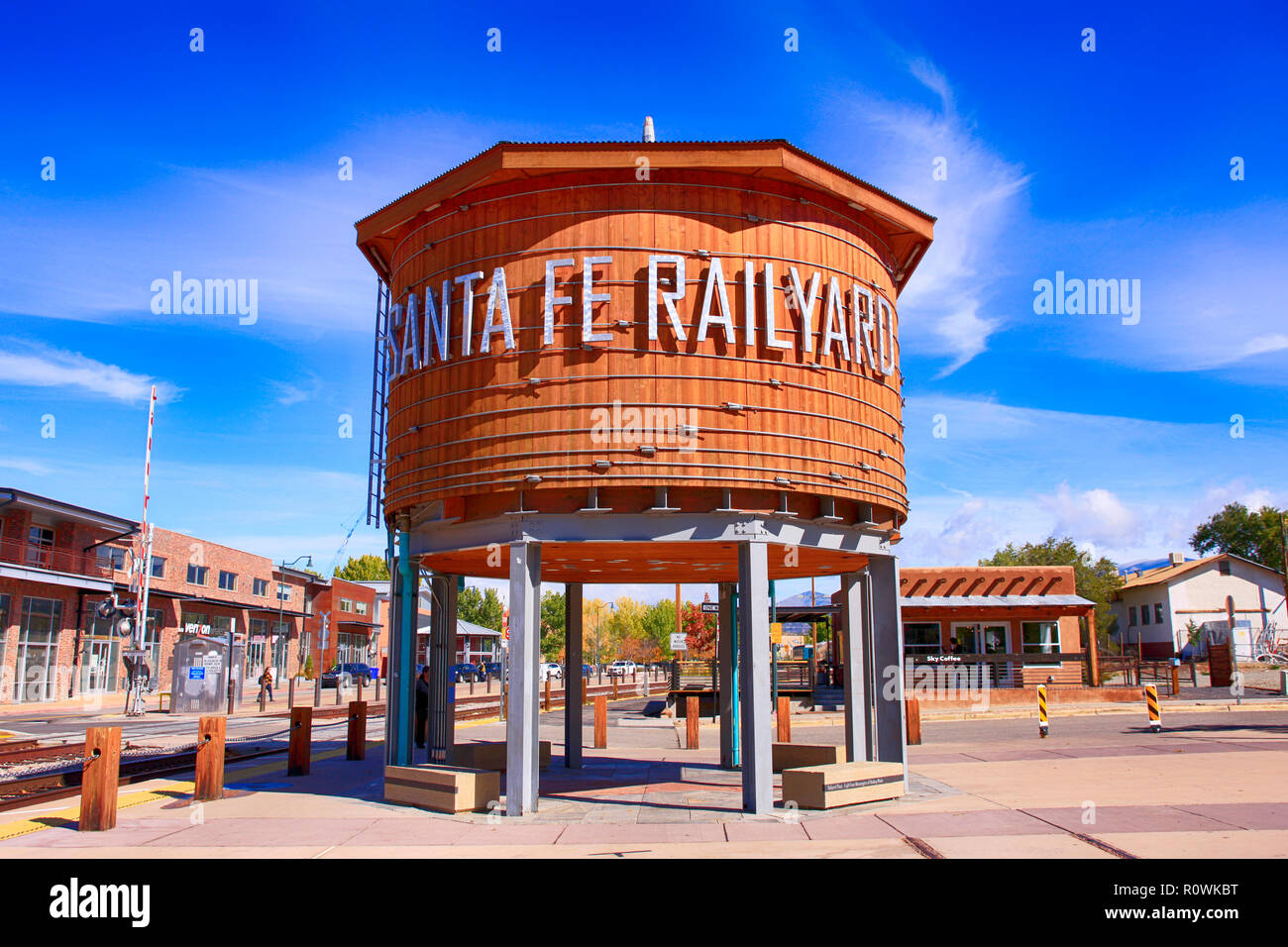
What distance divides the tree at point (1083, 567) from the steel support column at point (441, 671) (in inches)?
2478

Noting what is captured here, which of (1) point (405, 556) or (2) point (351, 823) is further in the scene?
(1) point (405, 556)

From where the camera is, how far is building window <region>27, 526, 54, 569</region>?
43.9 metres

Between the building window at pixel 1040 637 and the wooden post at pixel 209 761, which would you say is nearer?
the wooden post at pixel 209 761

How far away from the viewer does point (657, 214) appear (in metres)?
14.2

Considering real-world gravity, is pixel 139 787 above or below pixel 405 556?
below

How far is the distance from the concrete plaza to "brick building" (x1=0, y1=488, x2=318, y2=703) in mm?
28612

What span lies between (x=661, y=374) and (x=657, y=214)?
243 cm

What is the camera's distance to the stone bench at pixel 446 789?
13.7 metres

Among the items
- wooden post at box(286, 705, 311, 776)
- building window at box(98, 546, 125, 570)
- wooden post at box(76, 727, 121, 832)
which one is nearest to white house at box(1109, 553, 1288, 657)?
wooden post at box(286, 705, 311, 776)

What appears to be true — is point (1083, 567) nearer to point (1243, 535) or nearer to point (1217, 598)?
point (1217, 598)

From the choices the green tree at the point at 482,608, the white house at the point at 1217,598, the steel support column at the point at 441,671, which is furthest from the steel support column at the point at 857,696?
the green tree at the point at 482,608

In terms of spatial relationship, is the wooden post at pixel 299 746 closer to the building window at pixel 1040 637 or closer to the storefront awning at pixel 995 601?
the storefront awning at pixel 995 601
